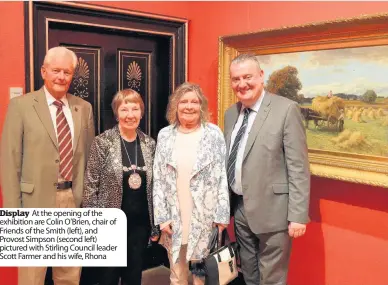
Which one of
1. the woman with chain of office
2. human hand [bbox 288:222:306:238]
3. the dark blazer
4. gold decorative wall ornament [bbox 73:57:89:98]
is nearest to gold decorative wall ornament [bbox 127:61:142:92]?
gold decorative wall ornament [bbox 73:57:89:98]

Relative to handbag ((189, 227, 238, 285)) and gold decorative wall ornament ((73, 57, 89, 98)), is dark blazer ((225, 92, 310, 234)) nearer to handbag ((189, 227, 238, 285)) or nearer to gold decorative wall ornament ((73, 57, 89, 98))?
handbag ((189, 227, 238, 285))

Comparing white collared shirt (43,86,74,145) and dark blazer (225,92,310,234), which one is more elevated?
white collared shirt (43,86,74,145)

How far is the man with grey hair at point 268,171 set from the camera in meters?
1.95

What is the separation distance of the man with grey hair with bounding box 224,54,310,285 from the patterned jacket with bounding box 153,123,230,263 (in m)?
0.09

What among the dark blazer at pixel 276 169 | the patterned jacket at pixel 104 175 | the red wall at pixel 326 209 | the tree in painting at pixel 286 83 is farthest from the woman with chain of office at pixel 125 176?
the tree in painting at pixel 286 83

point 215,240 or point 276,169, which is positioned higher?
point 276,169

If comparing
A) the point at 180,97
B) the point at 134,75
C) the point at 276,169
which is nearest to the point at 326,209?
the point at 276,169

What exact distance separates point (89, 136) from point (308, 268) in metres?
1.68

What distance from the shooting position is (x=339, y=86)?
2143 millimetres

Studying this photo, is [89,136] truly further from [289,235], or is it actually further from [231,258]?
[289,235]

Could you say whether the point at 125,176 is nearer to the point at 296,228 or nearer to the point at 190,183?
the point at 190,183

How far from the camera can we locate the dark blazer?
1945mm

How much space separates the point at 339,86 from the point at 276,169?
25.3 inches

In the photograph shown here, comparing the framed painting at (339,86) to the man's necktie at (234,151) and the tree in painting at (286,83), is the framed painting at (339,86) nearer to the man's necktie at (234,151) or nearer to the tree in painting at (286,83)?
the tree in painting at (286,83)
